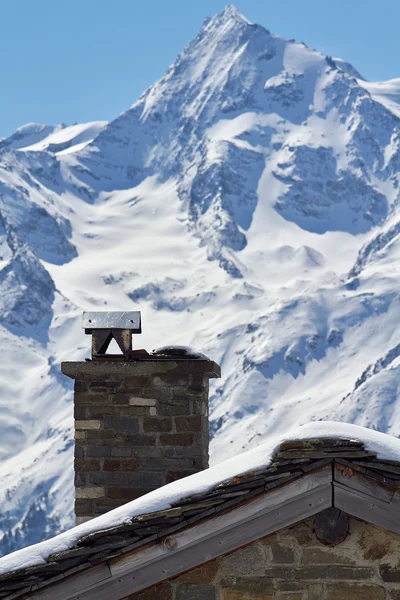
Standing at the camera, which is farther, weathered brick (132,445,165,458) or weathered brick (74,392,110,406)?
weathered brick (74,392,110,406)

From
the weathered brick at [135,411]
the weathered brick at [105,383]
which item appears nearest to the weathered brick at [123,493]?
the weathered brick at [135,411]

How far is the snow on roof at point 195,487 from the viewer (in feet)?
21.8

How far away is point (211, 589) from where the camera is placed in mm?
6875

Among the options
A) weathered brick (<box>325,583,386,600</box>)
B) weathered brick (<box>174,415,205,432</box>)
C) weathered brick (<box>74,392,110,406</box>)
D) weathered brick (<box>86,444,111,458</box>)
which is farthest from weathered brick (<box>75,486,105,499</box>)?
weathered brick (<box>325,583,386,600</box>)

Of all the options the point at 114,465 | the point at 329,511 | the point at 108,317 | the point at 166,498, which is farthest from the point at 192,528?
the point at 108,317

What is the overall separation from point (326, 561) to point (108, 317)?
513cm

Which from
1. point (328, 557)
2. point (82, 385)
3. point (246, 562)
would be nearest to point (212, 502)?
point (246, 562)

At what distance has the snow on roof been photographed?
663 cm

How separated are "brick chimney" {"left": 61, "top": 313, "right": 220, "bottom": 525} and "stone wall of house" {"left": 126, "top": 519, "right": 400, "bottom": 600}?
3.85 m

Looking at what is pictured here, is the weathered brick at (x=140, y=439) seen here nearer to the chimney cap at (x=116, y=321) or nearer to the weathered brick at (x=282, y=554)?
the chimney cap at (x=116, y=321)

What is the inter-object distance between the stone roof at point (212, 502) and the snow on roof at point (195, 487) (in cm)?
2

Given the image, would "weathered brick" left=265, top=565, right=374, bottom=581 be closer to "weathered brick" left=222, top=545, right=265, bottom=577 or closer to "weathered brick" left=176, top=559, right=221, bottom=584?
"weathered brick" left=222, top=545, right=265, bottom=577

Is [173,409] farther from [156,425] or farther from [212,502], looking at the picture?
[212,502]

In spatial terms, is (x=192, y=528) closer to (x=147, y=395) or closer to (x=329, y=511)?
(x=329, y=511)
